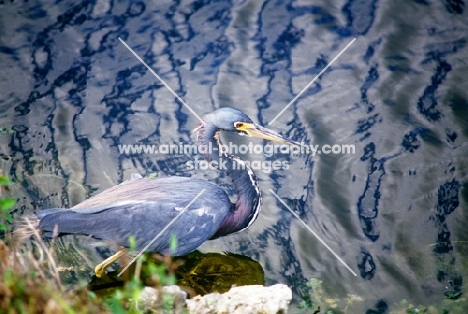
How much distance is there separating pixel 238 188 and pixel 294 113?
5.10ft

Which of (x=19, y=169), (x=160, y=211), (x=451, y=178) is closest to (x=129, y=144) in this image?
(x=19, y=169)

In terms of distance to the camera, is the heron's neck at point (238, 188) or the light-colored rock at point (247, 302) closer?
the light-colored rock at point (247, 302)

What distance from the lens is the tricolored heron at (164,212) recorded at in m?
5.23

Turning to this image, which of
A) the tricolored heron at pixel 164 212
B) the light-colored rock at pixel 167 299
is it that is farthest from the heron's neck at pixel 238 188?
the light-colored rock at pixel 167 299

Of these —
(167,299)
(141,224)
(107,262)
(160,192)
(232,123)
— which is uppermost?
(232,123)

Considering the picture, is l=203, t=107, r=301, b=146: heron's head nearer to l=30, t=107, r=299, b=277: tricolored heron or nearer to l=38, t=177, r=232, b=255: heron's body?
l=30, t=107, r=299, b=277: tricolored heron

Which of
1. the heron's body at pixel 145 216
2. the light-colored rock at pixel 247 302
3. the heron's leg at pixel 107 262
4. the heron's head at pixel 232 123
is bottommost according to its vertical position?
the heron's leg at pixel 107 262

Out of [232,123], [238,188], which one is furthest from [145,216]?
[232,123]

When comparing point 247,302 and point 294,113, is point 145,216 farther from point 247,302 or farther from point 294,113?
point 294,113

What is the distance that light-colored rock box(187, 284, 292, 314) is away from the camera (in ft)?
Result: 14.6

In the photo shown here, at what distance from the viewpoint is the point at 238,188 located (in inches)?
232

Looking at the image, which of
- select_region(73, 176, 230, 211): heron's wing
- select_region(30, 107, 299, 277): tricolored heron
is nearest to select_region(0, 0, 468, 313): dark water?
select_region(30, 107, 299, 277): tricolored heron

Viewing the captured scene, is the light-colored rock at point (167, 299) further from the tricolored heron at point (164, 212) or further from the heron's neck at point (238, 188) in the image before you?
the heron's neck at point (238, 188)

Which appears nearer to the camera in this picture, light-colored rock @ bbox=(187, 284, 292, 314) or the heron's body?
light-colored rock @ bbox=(187, 284, 292, 314)
